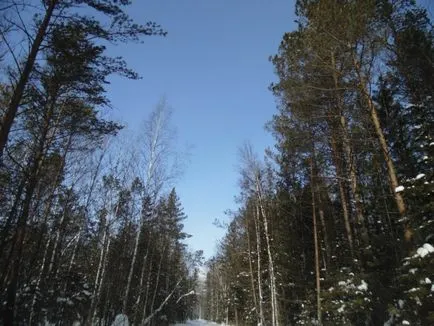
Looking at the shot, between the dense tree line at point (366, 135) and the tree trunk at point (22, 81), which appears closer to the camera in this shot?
the tree trunk at point (22, 81)

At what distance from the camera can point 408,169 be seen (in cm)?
1472

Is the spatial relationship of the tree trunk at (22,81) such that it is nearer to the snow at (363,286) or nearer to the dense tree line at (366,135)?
the dense tree line at (366,135)

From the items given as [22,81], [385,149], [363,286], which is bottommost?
[363,286]

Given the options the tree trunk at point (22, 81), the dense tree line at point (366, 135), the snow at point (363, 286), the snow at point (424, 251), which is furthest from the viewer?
the snow at point (363, 286)

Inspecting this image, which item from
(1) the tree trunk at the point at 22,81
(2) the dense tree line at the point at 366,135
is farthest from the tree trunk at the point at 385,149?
(1) the tree trunk at the point at 22,81

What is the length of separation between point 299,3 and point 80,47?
27.1ft

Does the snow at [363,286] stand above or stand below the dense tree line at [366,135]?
below

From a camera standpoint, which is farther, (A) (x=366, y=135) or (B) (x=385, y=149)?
(A) (x=366, y=135)

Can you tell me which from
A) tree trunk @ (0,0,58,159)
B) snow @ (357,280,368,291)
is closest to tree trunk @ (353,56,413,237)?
snow @ (357,280,368,291)

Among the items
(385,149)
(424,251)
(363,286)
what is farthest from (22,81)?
(363,286)

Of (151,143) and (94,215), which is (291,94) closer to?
(151,143)

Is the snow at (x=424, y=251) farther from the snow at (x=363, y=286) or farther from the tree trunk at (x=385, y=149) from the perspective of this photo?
the snow at (x=363, y=286)

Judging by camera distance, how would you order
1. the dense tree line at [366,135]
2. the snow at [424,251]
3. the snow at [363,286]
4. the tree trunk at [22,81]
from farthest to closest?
1. the snow at [363,286]
2. the dense tree line at [366,135]
3. the tree trunk at [22,81]
4. the snow at [424,251]

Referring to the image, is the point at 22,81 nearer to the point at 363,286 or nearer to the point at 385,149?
the point at 385,149
